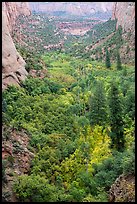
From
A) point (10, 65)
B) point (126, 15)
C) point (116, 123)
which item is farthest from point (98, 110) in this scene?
point (126, 15)

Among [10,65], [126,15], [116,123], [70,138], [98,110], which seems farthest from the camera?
[126,15]

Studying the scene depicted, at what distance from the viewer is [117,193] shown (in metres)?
24.5

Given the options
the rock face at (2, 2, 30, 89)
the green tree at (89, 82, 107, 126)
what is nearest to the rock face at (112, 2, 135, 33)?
the rock face at (2, 2, 30, 89)

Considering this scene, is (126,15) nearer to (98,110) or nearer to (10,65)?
(10,65)

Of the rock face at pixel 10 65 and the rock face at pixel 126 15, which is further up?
the rock face at pixel 126 15

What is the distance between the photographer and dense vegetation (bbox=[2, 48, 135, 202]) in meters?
27.8

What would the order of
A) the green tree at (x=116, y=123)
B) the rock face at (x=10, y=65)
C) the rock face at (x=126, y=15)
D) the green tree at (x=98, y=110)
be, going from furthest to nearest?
the rock face at (x=126, y=15) → the rock face at (x=10, y=65) → the green tree at (x=98, y=110) → the green tree at (x=116, y=123)

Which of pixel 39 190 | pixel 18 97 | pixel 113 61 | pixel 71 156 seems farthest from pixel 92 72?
pixel 39 190

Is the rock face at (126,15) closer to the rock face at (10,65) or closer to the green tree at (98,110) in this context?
the rock face at (10,65)

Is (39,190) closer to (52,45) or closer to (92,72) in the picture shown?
(92,72)

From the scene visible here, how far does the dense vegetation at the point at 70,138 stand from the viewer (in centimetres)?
2781

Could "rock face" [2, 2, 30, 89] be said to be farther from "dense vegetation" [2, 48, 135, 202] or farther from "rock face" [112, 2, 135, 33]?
"rock face" [112, 2, 135, 33]

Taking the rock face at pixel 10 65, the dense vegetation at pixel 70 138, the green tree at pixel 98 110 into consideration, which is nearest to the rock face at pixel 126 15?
the dense vegetation at pixel 70 138

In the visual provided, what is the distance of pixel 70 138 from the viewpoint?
125 ft
